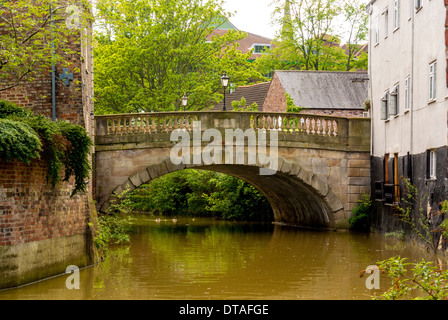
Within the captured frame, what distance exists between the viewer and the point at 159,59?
32719 mm

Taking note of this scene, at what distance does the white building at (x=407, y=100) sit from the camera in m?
15.6

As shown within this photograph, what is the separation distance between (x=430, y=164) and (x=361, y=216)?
5.96 metres

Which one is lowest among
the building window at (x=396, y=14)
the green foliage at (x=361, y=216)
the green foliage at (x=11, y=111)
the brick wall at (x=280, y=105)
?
the green foliage at (x=361, y=216)

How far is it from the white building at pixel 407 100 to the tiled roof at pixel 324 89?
6171 mm

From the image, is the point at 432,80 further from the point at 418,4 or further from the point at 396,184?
the point at 396,184

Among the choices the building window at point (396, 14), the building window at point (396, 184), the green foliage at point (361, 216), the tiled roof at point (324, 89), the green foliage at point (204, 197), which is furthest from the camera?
the green foliage at point (204, 197)

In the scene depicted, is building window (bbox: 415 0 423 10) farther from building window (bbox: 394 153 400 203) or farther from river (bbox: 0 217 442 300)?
river (bbox: 0 217 442 300)

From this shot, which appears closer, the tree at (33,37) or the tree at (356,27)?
the tree at (33,37)

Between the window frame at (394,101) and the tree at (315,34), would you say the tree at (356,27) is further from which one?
the window frame at (394,101)

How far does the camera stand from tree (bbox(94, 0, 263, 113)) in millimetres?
31969

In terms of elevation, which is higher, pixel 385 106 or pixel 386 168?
pixel 385 106

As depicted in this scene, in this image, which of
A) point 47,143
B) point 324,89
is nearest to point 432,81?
point 47,143

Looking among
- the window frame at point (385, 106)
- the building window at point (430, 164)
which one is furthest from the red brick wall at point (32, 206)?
the window frame at point (385, 106)
